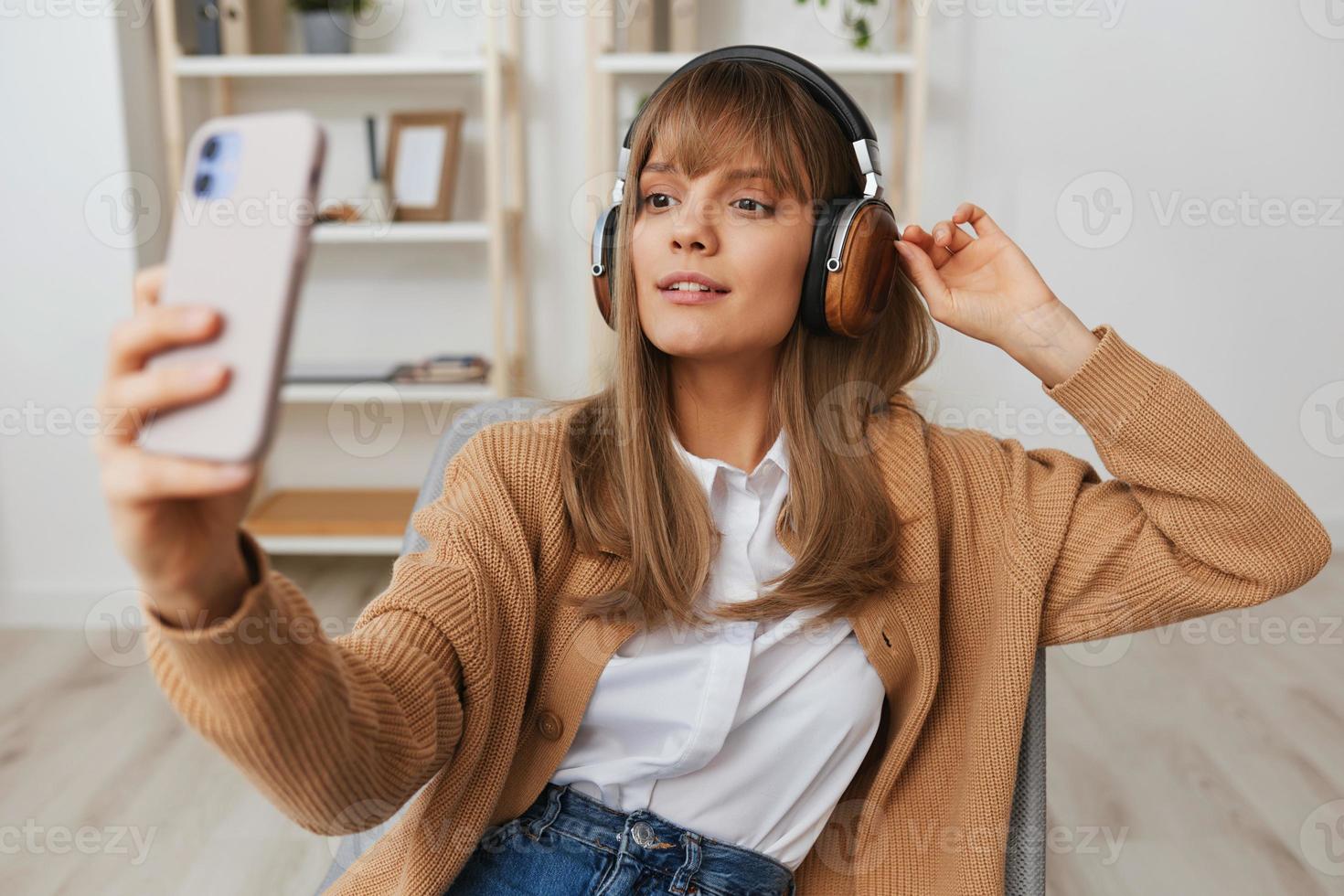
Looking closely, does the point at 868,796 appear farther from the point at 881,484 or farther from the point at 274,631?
the point at 274,631

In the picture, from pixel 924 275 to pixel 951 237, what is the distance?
0.17ft

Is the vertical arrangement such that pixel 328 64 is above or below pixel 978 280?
above

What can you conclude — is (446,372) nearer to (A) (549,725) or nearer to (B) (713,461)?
(B) (713,461)

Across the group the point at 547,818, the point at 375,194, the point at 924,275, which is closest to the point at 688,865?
the point at 547,818

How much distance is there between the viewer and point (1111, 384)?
40.8 inches

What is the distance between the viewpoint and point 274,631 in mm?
644

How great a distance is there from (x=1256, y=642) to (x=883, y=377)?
2145 mm

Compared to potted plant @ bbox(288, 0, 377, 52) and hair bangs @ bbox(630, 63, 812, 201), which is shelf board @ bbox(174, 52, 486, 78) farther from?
hair bangs @ bbox(630, 63, 812, 201)

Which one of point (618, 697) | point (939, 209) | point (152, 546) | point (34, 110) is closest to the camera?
point (152, 546)

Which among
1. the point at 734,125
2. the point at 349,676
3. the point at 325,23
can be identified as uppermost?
the point at 325,23

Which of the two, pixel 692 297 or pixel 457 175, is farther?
pixel 457 175

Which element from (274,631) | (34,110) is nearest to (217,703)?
(274,631)

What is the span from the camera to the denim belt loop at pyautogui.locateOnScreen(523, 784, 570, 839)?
3.34 feet

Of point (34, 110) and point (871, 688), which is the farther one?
point (34, 110)
